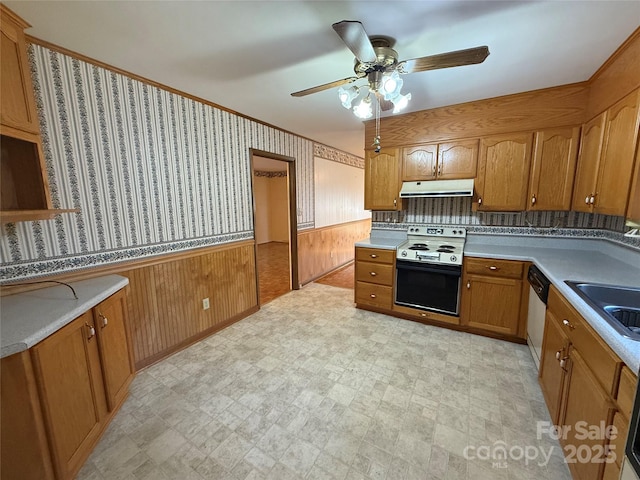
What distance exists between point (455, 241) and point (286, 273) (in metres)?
3.02

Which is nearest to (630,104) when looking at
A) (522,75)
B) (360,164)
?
(522,75)

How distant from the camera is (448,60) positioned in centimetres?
136

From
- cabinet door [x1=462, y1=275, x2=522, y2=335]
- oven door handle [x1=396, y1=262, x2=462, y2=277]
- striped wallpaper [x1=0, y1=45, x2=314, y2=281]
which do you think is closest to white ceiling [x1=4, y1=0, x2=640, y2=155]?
striped wallpaper [x1=0, y1=45, x2=314, y2=281]

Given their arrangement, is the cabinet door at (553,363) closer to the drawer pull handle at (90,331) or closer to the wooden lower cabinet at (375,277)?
the wooden lower cabinet at (375,277)

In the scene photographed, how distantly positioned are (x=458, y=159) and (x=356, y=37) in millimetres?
2087

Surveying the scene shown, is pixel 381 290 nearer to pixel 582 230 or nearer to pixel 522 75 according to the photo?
pixel 582 230

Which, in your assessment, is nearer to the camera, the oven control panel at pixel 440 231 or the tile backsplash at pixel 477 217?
the tile backsplash at pixel 477 217

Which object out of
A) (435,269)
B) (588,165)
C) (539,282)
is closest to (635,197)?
(539,282)

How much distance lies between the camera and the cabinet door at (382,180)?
3.12 m

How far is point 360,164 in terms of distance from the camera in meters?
5.83

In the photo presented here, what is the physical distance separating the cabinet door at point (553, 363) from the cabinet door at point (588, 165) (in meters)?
1.11

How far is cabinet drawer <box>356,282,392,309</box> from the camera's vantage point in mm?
3061

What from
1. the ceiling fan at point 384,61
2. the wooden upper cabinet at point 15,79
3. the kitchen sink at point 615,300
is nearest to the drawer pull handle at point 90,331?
the wooden upper cabinet at point 15,79

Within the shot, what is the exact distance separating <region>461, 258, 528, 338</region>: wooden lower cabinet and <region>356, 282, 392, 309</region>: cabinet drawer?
2.58 ft
